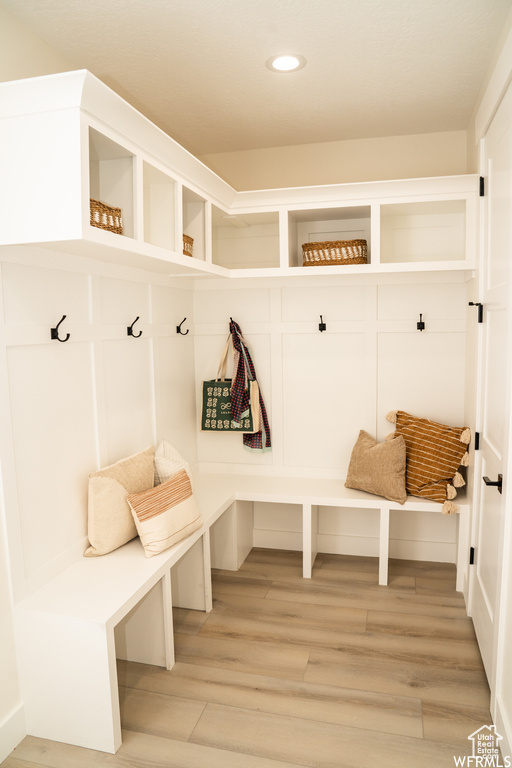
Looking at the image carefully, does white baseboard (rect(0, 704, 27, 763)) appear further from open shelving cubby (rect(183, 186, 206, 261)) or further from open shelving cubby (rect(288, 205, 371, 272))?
open shelving cubby (rect(288, 205, 371, 272))

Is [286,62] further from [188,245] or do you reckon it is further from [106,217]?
[106,217]

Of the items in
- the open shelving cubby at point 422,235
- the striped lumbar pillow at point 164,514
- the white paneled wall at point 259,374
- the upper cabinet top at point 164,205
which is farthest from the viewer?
the open shelving cubby at point 422,235

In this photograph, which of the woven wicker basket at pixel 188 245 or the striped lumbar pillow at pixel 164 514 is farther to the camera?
the woven wicker basket at pixel 188 245

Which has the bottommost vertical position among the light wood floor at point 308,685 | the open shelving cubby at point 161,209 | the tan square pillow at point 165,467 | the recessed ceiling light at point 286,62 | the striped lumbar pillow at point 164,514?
the light wood floor at point 308,685

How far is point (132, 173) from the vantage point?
1.97 meters

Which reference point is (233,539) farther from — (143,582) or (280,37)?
(280,37)

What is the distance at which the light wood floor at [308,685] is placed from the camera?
1901 mm

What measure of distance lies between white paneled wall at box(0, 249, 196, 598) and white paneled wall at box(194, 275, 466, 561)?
28.6 inches

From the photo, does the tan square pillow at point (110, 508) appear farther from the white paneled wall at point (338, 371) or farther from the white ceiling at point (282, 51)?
the white ceiling at point (282, 51)

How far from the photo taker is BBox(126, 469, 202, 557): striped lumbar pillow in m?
2.31

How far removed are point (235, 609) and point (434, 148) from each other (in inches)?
110

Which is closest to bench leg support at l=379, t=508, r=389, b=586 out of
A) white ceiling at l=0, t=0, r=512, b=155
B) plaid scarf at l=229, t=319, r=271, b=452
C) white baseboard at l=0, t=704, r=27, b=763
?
plaid scarf at l=229, t=319, r=271, b=452

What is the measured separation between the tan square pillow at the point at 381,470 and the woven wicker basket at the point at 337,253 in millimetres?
1028

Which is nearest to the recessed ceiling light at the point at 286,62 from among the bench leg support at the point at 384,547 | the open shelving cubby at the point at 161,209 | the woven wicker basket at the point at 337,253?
the open shelving cubby at the point at 161,209
